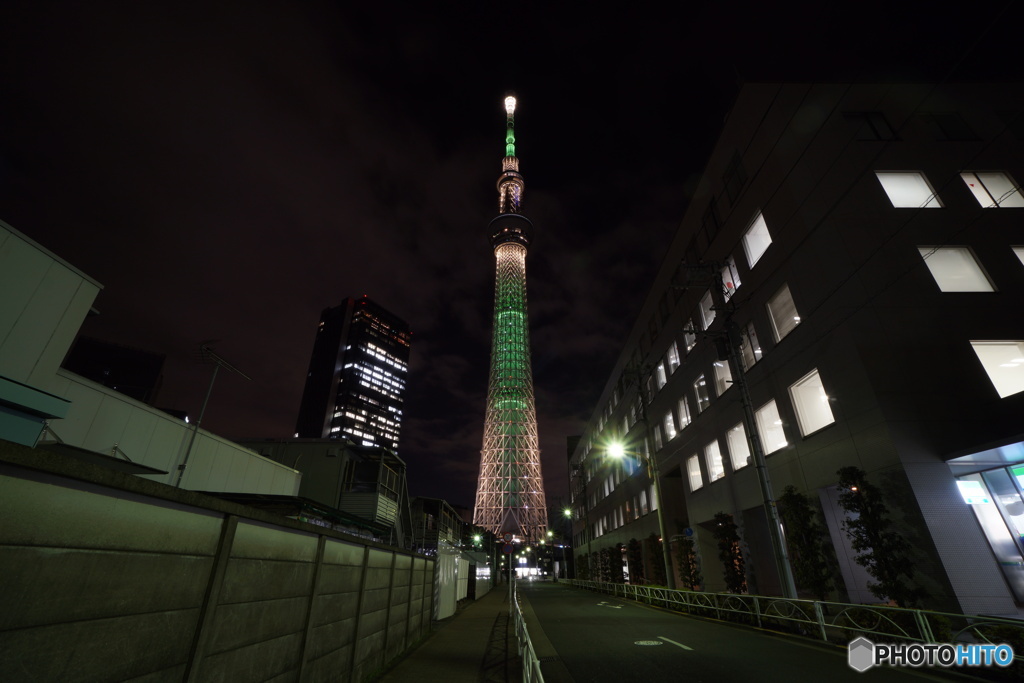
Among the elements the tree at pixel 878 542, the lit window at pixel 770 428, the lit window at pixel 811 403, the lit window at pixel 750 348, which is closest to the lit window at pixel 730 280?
the lit window at pixel 750 348

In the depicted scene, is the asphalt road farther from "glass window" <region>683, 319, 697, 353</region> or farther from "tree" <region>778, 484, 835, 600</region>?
"glass window" <region>683, 319, 697, 353</region>

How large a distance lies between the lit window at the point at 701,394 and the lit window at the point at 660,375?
4.32m

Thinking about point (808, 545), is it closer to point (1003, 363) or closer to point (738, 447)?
point (738, 447)

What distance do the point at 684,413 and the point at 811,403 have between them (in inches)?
415

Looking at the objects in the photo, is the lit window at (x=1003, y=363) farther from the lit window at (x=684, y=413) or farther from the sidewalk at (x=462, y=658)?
the sidewalk at (x=462, y=658)

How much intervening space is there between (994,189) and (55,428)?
2942 cm

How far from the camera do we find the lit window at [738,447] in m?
18.4

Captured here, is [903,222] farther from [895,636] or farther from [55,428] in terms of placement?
[55,428]

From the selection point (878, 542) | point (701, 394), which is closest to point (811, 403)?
point (878, 542)

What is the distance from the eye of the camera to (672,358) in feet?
88.8

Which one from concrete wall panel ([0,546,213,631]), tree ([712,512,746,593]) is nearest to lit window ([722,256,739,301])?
tree ([712,512,746,593])

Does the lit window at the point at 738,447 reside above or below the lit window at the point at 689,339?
below

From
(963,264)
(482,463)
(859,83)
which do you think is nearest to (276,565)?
(963,264)

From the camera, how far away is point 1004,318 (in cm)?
1211
